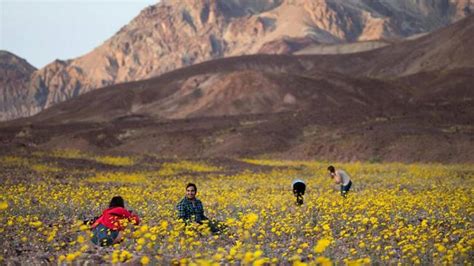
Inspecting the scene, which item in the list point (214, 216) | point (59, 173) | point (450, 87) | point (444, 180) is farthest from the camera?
point (450, 87)

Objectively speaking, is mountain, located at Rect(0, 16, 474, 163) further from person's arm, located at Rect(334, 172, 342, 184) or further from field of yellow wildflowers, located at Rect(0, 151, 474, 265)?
person's arm, located at Rect(334, 172, 342, 184)

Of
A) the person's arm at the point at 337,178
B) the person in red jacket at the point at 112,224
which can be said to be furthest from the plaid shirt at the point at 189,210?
the person's arm at the point at 337,178

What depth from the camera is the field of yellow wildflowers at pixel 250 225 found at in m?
8.34

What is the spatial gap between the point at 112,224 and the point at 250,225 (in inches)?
89.1

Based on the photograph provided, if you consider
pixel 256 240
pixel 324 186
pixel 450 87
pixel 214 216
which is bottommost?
pixel 256 240

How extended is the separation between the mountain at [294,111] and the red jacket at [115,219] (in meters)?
36.5

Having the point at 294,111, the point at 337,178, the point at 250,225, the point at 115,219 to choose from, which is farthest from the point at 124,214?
the point at 294,111

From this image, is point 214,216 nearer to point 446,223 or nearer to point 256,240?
point 256,240

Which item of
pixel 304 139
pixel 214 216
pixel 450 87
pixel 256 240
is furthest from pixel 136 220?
pixel 450 87

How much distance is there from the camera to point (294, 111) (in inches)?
3378

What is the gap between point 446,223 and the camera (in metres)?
12.6

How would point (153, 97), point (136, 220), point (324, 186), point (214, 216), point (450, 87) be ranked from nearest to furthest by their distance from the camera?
A: point (136, 220)
point (214, 216)
point (324, 186)
point (450, 87)
point (153, 97)

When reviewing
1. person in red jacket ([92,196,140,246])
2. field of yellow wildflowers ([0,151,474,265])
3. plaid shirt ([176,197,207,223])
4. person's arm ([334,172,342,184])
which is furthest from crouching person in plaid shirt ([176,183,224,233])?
person's arm ([334,172,342,184])

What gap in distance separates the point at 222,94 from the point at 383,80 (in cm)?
2517
